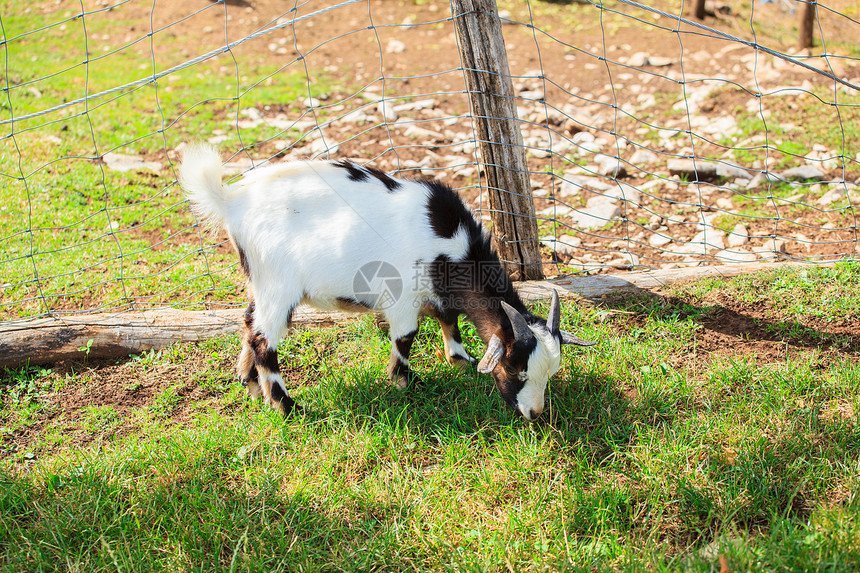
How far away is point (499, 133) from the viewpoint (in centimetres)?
380

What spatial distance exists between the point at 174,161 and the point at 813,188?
5589 mm

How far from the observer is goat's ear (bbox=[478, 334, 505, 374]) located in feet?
9.93

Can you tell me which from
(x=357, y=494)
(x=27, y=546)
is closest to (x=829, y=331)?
(x=357, y=494)

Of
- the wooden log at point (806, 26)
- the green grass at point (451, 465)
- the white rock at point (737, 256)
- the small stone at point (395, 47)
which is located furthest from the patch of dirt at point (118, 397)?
the wooden log at point (806, 26)

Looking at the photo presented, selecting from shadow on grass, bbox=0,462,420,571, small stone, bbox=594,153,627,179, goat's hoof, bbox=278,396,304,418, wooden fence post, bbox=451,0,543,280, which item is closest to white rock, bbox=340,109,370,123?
small stone, bbox=594,153,627,179

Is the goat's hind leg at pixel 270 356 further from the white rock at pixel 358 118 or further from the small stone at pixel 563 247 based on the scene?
the white rock at pixel 358 118

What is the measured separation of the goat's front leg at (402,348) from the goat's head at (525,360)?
47 cm

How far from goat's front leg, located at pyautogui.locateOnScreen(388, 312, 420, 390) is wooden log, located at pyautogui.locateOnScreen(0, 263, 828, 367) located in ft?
2.35

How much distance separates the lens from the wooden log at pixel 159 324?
12.1ft

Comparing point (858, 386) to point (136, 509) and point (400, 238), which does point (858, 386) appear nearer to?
point (400, 238)

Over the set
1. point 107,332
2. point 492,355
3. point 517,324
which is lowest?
point 492,355

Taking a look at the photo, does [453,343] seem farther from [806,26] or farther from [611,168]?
[806,26]

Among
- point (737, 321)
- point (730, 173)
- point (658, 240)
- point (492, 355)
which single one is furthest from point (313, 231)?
point (730, 173)

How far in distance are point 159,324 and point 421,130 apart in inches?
136
